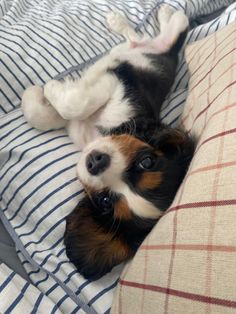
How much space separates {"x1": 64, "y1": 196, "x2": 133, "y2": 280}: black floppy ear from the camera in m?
1.00

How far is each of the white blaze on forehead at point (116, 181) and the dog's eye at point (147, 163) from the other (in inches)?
1.8

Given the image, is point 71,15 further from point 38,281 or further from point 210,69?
point 38,281

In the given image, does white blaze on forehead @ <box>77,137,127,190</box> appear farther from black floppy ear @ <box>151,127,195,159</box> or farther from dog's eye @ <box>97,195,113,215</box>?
black floppy ear @ <box>151,127,195,159</box>

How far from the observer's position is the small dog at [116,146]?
1.01 m

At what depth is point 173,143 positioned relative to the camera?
112 cm

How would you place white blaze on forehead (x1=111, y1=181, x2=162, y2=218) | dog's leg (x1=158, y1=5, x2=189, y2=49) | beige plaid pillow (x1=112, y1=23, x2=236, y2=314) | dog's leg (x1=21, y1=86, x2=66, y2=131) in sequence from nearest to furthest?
beige plaid pillow (x1=112, y1=23, x2=236, y2=314)
white blaze on forehead (x1=111, y1=181, x2=162, y2=218)
dog's leg (x1=21, y1=86, x2=66, y2=131)
dog's leg (x1=158, y1=5, x2=189, y2=49)

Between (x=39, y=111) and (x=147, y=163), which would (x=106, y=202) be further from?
(x=39, y=111)

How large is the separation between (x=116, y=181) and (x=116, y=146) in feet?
0.34

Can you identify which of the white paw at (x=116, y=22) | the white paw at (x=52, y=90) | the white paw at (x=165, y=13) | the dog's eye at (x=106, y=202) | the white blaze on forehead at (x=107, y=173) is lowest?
the dog's eye at (x=106, y=202)

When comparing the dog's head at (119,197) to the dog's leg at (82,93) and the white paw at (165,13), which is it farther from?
the white paw at (165,13)

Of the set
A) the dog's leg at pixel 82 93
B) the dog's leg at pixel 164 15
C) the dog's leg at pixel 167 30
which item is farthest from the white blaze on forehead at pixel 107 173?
the dog's leg at pixel 164 15

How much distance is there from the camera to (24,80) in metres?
1.37

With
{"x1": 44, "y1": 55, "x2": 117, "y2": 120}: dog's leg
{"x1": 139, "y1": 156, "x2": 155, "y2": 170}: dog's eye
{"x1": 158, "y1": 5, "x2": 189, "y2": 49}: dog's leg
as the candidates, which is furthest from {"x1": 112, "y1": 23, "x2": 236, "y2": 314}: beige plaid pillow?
{"x1": 158, "y1": 5, "x2": 189, "y2": 49}: dog's leg

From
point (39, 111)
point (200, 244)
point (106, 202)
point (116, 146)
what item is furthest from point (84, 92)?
point (200, 244)
